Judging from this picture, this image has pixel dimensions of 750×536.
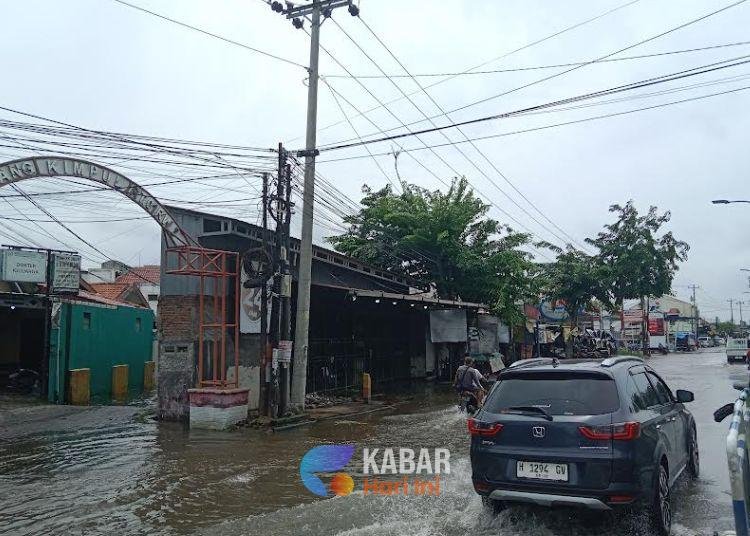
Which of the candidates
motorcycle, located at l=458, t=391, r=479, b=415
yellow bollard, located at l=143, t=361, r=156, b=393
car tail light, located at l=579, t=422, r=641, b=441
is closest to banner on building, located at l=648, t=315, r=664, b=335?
yellow bollard, located at l=143, t=361, r=156, b=393

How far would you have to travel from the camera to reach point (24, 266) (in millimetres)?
19266

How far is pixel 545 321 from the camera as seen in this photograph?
4212 centimetres

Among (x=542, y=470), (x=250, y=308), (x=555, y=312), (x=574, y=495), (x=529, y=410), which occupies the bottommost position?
(x=574, y=495)

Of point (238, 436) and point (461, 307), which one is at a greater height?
point (461, 307)

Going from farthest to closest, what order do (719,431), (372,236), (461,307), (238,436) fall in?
(372,236), (461,307), (238,436), (719,431)

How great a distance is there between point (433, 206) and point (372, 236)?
296cm

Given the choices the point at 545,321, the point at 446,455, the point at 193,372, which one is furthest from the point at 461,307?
the point at 545,321

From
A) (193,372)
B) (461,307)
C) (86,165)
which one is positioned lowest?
(193,372)

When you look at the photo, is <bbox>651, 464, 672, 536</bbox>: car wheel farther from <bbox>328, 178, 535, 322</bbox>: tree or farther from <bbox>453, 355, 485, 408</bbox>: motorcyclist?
<bbox>328, 178, 535, 322</bbox>: tree

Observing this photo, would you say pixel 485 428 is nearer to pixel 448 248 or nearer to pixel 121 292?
pixel 448 248

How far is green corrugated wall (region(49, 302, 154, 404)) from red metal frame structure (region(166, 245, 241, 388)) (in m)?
6.34

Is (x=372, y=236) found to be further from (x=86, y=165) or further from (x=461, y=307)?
(x=86, y=165)

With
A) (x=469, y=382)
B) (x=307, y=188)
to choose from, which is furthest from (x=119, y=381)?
(x=469, y=382)

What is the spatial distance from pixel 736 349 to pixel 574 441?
38.5 meters
